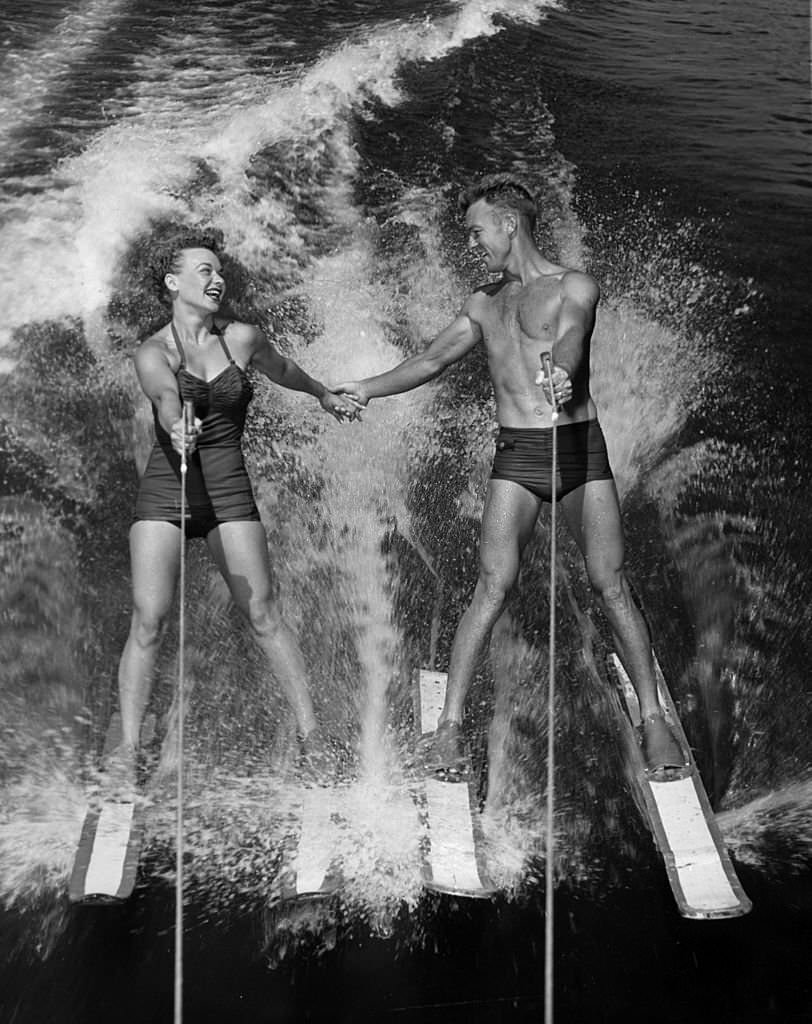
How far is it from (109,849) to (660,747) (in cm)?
164

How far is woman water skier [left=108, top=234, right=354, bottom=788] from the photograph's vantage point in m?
4.33

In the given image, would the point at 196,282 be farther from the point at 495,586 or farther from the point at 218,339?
the point at 495,586

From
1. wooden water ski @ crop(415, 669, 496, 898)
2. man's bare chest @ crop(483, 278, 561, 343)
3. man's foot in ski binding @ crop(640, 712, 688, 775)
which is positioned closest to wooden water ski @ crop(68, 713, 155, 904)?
wooden water ski @ crop(415, 669, 496, 898)

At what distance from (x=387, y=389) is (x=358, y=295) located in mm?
1186

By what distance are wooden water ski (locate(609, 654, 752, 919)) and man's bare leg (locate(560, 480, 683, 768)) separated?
0.20 ft

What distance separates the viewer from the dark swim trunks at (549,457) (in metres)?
4.41

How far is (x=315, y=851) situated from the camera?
13.7 ft

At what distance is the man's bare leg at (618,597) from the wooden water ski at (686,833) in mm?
62

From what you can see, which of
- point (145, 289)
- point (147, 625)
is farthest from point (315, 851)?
point (145, 289)

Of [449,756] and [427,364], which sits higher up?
[427,364]

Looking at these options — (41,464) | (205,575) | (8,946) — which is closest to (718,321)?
(205,575)

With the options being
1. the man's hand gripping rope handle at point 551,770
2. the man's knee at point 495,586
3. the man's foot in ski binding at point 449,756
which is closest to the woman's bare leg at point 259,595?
the man's foot in ski binding at point 449,756

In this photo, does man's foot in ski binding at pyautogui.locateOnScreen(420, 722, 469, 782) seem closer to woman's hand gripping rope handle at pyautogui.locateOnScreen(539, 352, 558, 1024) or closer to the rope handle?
woman's hand gripping rope handle at pyautogui.locateOnScreen(539, 352, 558, 1024)

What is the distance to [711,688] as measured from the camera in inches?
196
